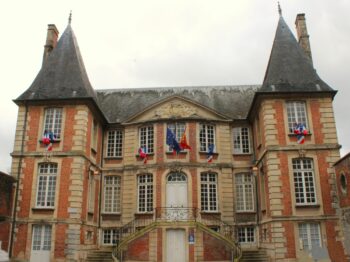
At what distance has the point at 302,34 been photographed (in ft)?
62.6

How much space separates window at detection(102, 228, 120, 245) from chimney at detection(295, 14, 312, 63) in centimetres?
1316

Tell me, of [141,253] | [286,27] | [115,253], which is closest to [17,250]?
[115,253]

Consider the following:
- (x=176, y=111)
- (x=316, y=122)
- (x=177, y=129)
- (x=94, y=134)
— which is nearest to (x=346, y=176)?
(x=316, y=122)

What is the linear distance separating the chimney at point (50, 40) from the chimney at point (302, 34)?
13245 millimetres

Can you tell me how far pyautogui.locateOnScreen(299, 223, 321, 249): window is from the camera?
13772mm

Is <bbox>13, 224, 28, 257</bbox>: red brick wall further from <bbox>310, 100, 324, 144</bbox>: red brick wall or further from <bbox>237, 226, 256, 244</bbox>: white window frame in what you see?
<bbox>310, 100, 324, 144</bbox>: red brick wall

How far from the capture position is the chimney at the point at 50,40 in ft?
64.0

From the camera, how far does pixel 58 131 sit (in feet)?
52.8

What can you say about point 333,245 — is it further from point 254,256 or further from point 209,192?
point 209,192

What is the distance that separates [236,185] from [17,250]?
10.1 metres

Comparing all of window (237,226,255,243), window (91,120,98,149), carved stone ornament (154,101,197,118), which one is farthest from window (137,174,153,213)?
window (237,226,255,243)

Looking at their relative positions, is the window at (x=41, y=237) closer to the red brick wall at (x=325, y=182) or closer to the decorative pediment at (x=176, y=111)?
the decorative pediment at (x=176, y=111)

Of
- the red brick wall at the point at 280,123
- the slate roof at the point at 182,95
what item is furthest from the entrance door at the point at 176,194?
the red brick wall at the point at 280,123

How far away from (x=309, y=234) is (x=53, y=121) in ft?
38.4
